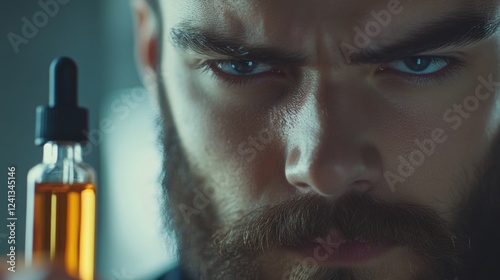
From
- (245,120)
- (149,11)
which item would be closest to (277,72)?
(245,120)

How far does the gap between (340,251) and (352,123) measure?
0.13 meters

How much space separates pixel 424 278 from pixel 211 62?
0.33 meters

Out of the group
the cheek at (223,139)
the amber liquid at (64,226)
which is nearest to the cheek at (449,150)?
the cheek at (223,139)

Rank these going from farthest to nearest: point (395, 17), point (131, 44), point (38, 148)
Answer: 1. point (131, 44)
2. point (38, 148)
3. point (395, 17)

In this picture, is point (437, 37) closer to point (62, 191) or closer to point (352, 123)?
point (352, 123)

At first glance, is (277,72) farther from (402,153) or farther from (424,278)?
(424,278)

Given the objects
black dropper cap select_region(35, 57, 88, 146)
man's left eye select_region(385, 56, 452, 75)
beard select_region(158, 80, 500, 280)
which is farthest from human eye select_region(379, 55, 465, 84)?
black dropper cap select_region(35, 57, 88, 146)

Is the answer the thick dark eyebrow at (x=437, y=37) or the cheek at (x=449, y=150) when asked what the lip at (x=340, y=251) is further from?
the thick dark eyebrow at (x=437, y=37)

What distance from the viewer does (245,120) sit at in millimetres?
684

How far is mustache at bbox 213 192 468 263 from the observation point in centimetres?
62

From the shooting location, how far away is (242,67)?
68cm

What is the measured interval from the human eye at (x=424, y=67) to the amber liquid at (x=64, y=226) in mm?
340

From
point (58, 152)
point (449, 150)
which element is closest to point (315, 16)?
point (449, 150)

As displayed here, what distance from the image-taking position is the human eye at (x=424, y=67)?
0.63 metres
